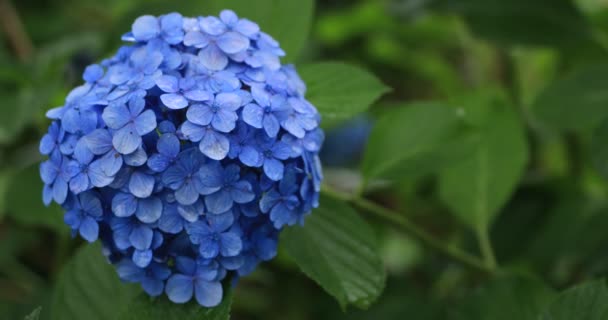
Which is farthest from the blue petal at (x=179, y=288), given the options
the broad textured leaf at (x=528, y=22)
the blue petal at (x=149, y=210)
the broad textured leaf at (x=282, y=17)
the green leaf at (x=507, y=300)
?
the broad textured leaf at (x=528, y=22)

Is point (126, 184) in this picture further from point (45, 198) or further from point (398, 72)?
point (398, 72)

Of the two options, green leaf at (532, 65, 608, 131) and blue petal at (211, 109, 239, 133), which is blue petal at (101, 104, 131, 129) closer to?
blue petal at (211, 109, 239, 133)

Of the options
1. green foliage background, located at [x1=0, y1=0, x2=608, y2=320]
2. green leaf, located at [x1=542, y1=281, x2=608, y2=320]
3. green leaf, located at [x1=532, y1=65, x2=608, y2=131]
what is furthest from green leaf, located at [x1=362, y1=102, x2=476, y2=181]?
green leaf, located at [x1=542, y1=281, x2=608, y2=320]

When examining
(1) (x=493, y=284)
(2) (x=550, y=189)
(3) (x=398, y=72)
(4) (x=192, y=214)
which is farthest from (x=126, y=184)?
(3) (x=398, y=72)

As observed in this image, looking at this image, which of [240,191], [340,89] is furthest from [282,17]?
[240,191]

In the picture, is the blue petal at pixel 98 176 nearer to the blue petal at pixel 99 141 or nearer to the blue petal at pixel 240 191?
the blue petal at pixel 99 141

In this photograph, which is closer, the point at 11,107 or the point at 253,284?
the point at 11,107

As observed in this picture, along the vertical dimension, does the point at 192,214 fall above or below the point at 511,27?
above
